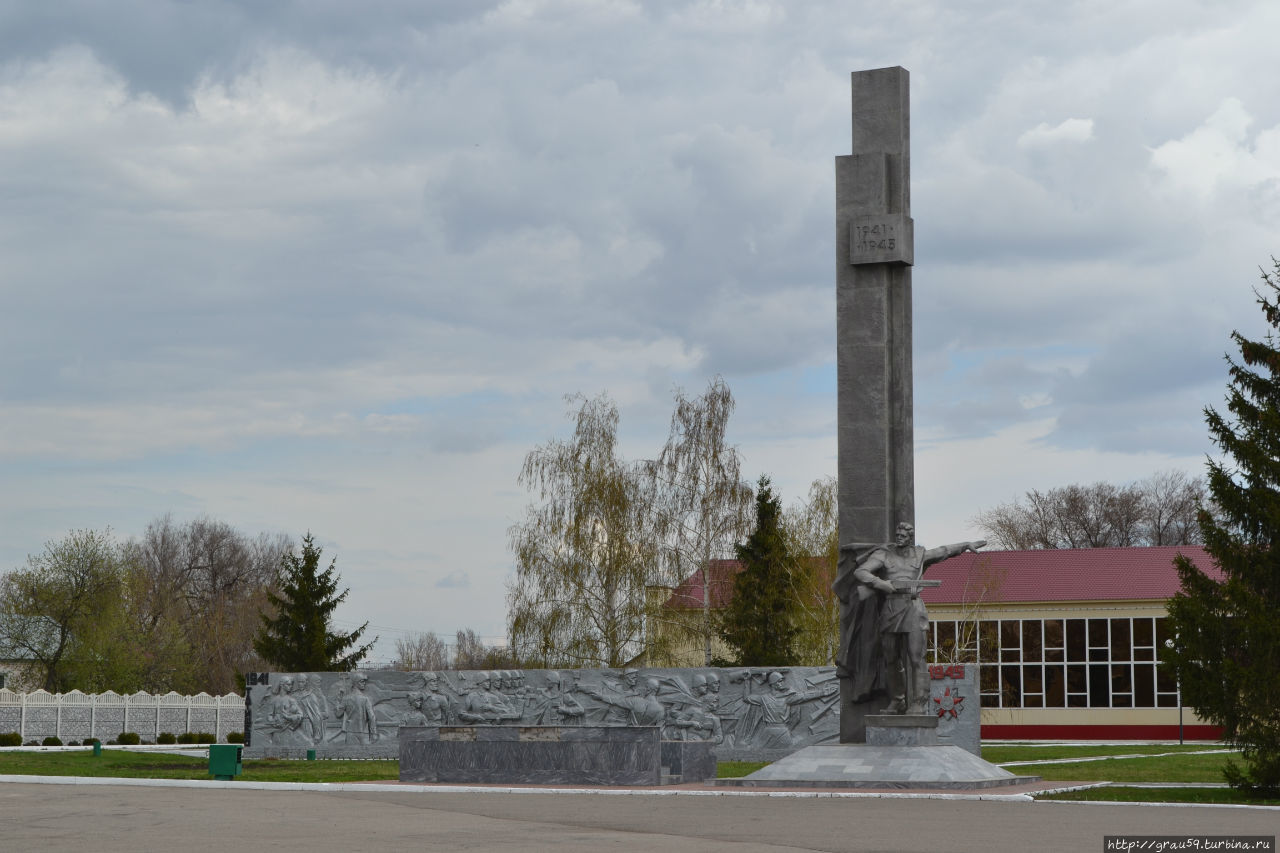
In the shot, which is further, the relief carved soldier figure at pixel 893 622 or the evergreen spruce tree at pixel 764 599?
the evergreen spruce tree at pixel 764 599

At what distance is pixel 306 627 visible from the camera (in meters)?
45.9

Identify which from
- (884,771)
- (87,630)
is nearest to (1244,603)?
(884,771)

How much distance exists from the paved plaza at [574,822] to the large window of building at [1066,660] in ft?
115

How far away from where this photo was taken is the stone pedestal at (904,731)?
21031 millimetres

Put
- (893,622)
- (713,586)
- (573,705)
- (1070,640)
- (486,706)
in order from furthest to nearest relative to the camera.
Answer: (1070,640) → (713,586) → (486,706) → (573,705) → (893,622)

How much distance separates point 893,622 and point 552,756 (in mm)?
5276

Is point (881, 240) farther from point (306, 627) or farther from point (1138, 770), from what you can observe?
point (306, 627)

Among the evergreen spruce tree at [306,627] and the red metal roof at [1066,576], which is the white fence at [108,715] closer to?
Result: the evergreen spruce tree at [306,627]

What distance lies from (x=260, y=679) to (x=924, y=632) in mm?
18207

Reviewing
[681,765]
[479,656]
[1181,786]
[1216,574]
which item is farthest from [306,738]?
[479,656]

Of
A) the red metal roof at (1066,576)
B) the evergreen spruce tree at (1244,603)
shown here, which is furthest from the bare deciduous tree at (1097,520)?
the evergreen spruce tree at (1244,603)

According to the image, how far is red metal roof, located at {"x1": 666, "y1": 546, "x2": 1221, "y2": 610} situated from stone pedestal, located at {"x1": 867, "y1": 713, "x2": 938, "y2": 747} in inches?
1156

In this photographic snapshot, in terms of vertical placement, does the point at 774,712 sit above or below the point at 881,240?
below

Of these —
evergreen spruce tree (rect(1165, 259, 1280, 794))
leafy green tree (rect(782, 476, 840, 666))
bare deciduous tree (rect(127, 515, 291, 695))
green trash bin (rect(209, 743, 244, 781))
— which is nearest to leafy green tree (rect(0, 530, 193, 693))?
bare deciduous tree (rect(127, 515, 291, 695))
